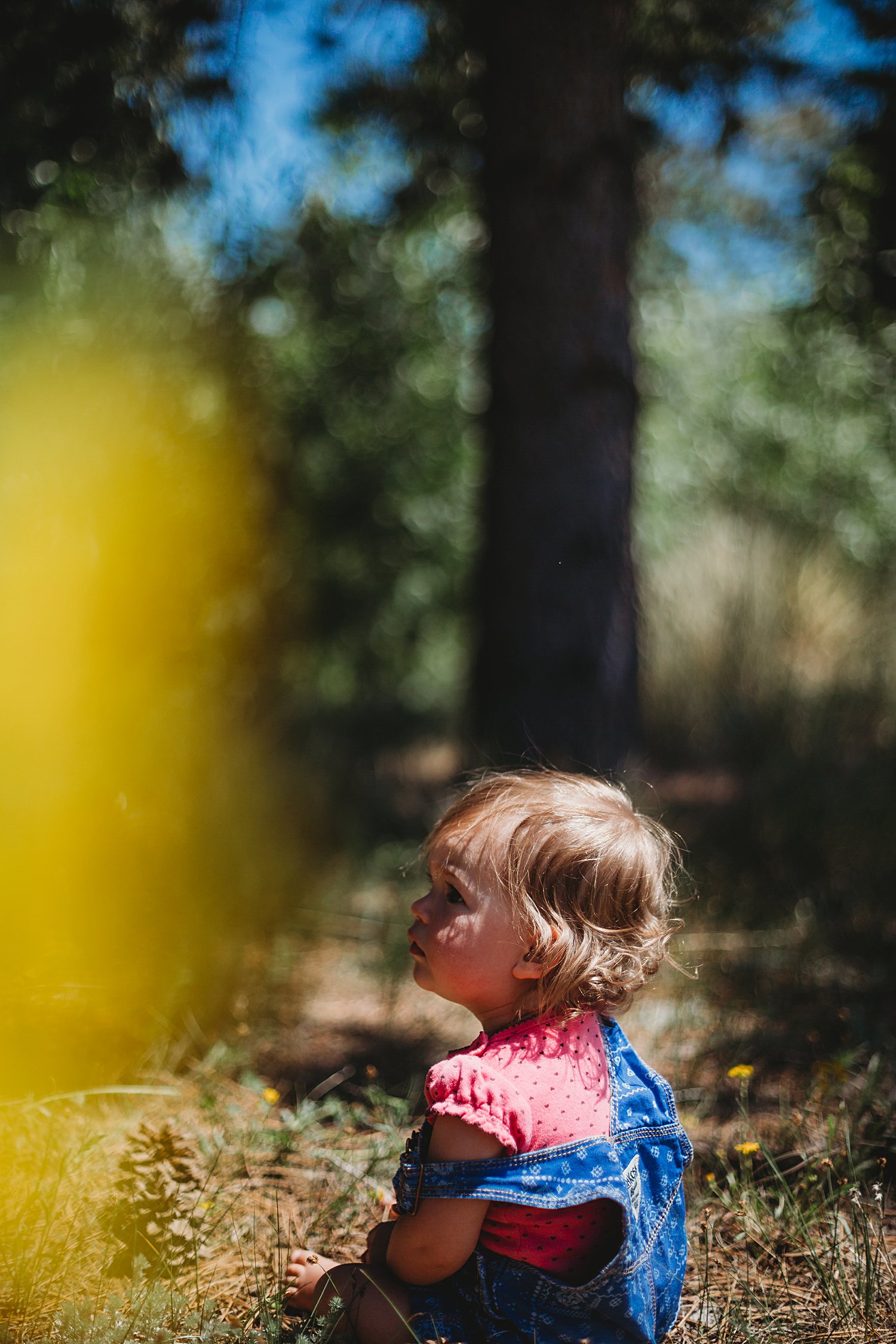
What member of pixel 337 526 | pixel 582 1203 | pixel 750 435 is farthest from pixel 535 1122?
pixel 750 435

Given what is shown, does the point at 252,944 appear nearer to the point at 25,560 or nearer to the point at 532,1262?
the point at 25,560

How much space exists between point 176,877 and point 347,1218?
1.39 m

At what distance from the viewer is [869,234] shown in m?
4.20

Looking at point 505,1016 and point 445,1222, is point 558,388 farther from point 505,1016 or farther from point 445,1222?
point 445,1222

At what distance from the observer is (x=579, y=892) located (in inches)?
57.7

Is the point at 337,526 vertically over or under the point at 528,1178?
over

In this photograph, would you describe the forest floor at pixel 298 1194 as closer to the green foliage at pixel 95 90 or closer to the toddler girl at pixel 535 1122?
the toddler girl at pixel 535 1122

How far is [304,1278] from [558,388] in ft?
10.2

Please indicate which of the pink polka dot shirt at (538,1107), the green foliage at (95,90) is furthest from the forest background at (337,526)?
the pink polka dot shirt at (538,1107)

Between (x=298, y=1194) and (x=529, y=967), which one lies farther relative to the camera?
(x=298, y=1194)

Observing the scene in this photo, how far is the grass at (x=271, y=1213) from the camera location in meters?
1.54

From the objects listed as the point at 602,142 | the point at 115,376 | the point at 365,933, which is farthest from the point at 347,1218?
the point at 602,142

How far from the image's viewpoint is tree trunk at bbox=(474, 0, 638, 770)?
3.68 m

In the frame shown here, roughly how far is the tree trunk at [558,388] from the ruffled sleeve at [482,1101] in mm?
2298
